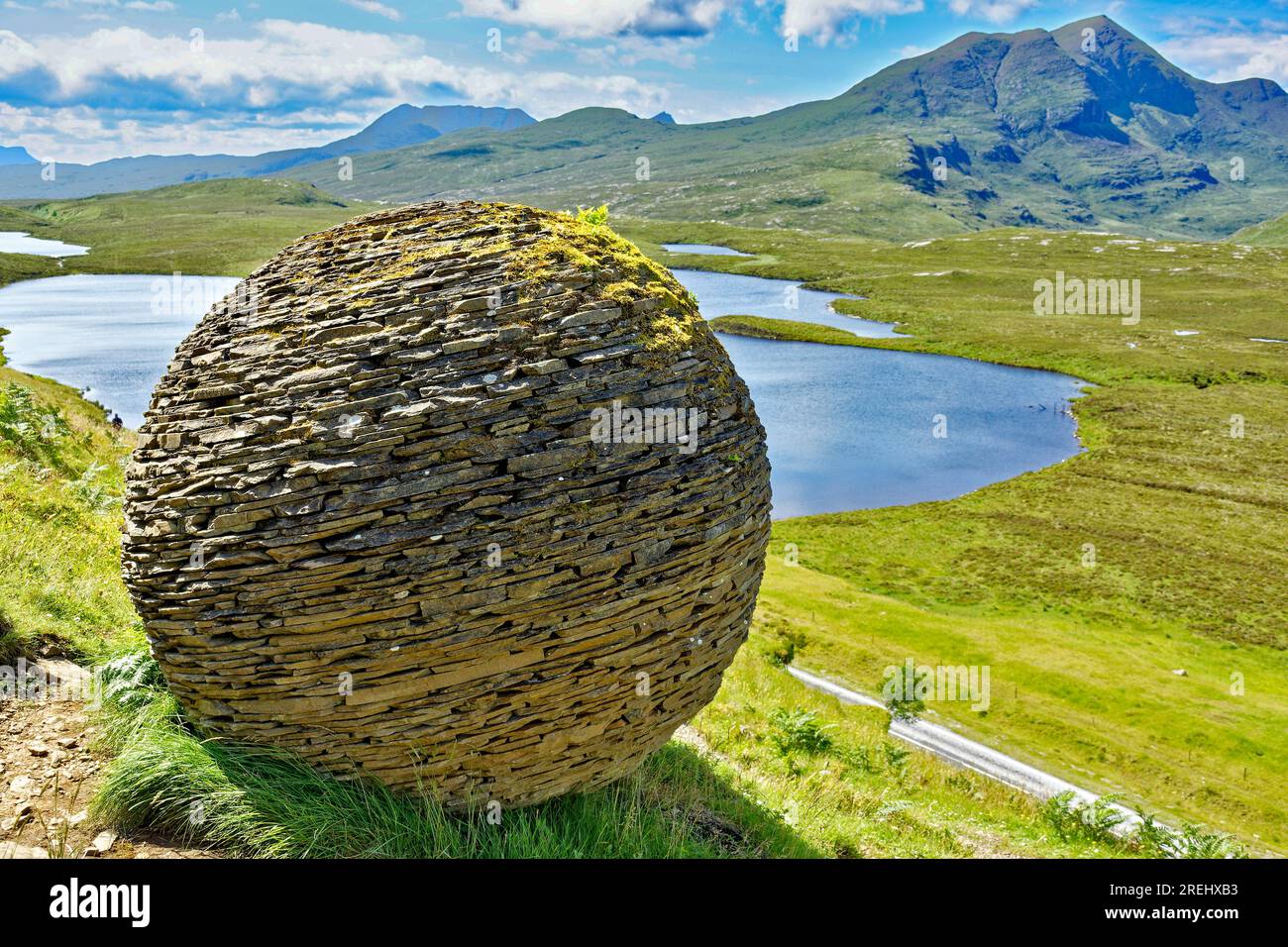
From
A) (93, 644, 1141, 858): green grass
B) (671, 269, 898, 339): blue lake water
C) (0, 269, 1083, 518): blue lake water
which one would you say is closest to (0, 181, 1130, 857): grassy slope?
(93, 644, 1141, 858): green grass

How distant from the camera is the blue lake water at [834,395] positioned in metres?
56.1

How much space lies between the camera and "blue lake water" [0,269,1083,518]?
184 ft

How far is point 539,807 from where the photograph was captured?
8570 millimetres

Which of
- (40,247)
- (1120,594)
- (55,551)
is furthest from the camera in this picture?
(40,247)

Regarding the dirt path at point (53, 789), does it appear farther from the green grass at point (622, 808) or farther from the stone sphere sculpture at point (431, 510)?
the stone sphere sculpture at point (431, 510)

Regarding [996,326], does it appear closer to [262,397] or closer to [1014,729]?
[1014,729]

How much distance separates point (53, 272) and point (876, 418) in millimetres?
138858

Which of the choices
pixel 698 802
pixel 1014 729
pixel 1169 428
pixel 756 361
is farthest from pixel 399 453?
pixel 756 361

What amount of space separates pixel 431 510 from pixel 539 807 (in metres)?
3.80

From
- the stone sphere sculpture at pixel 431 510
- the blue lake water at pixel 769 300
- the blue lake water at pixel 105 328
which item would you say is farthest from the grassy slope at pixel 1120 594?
the blue lake water at pixel 769 300

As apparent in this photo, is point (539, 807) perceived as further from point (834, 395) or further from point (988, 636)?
point (834, 395)

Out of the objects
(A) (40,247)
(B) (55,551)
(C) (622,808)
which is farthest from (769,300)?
(A) (40,247)

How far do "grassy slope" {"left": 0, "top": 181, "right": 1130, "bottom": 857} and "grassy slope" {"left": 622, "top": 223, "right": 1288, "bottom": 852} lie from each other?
27.0 feet

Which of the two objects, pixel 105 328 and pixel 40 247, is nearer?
pixel 105 328
